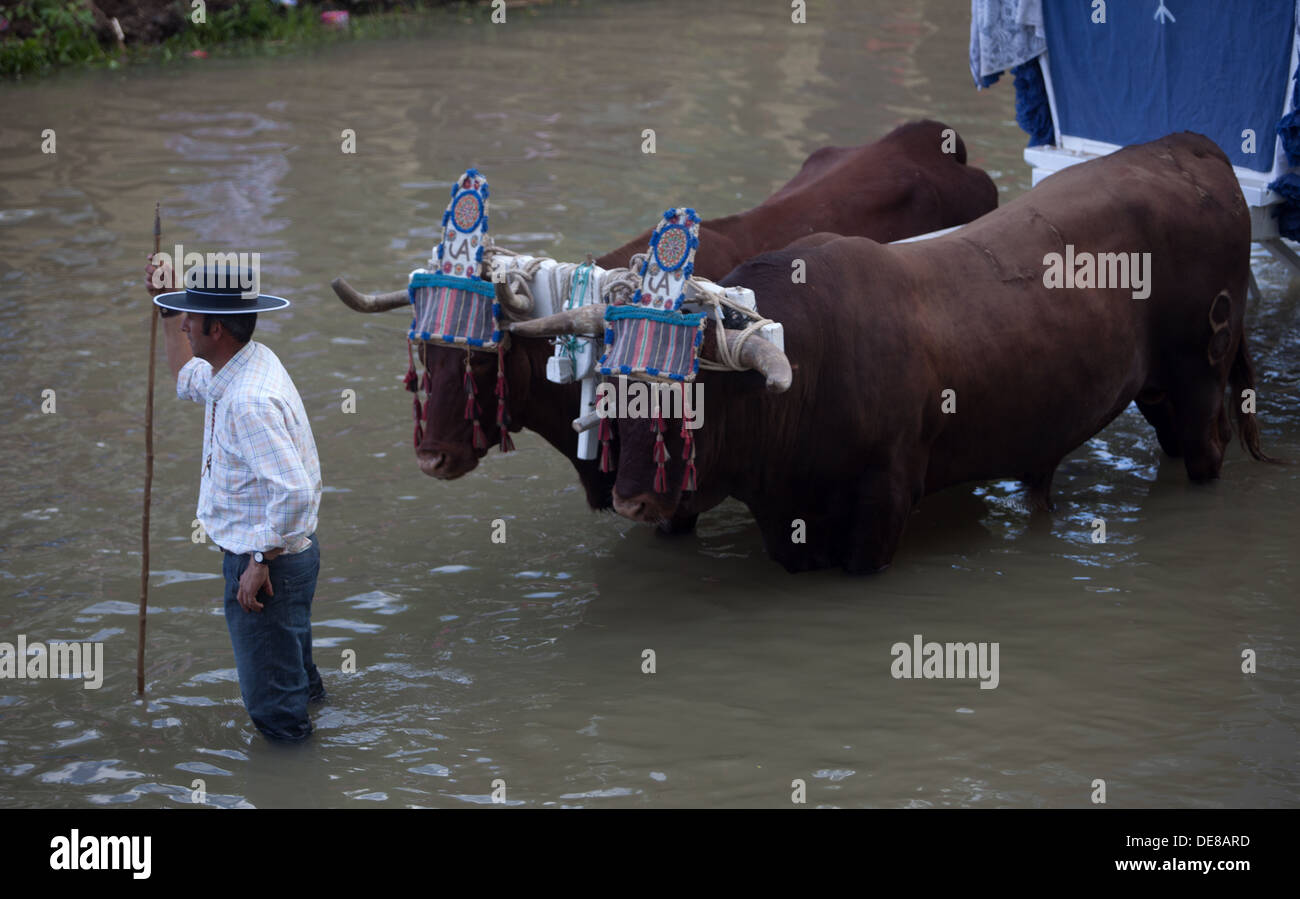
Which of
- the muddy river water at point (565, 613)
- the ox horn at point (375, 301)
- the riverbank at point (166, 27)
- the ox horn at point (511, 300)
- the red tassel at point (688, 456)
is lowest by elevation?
the muddy river water at point (565, 613)

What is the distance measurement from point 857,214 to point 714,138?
20.9 ft

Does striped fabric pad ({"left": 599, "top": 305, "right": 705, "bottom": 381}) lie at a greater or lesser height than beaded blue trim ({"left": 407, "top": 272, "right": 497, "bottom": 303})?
lesser

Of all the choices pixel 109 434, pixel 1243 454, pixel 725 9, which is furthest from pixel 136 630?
pixel 725 9

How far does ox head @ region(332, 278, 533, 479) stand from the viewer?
5.69 metres

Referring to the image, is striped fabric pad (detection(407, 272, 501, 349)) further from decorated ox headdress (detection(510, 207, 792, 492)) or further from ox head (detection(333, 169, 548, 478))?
decorated ox headdress (detection(510, 207, 792, 492))

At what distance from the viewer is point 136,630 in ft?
19.2

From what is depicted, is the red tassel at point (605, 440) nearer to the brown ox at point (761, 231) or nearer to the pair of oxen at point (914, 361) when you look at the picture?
A: the pair of oxen at point (914, 361)

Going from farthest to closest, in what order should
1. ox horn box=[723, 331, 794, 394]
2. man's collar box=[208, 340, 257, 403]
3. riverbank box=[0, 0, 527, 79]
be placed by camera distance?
riverbank box=[0, 0, 527, 79] → ox horn box=[723, 331, 794, 394] → man's collar box=[208, 340, 257, 403]

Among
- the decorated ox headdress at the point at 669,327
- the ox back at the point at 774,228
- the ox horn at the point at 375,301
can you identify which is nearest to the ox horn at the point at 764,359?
the decorated ox headdress at the point at 669,327

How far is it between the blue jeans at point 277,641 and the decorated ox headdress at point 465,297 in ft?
3.56

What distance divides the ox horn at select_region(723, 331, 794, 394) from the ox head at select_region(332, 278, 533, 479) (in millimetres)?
889

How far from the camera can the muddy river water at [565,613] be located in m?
4.84

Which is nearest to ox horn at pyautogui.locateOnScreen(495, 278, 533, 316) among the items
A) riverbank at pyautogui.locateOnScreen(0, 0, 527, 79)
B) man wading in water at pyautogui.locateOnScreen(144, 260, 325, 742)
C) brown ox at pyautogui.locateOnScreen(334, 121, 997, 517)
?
brown ox at pyautogui.locateOnScreen(334, 121, 997, 517)
